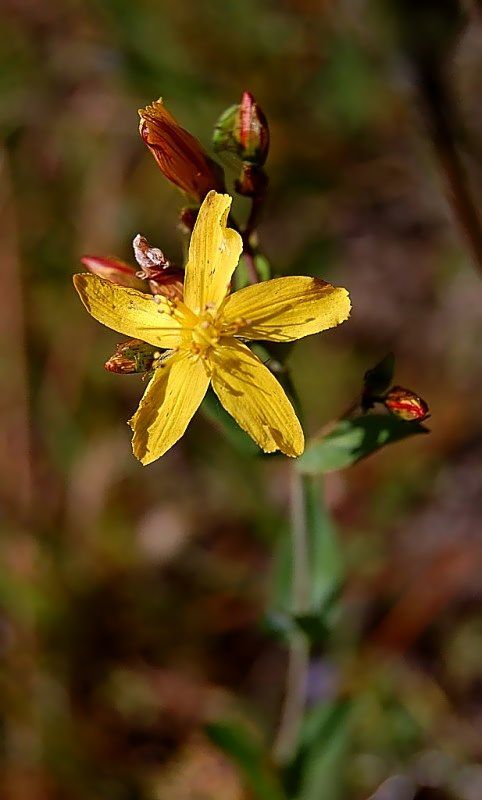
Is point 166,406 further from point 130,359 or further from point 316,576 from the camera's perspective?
point 316,576

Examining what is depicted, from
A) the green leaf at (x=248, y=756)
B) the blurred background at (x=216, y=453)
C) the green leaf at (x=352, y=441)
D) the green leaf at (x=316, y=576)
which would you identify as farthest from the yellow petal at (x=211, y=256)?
the green leaf at (x=248, y=756)

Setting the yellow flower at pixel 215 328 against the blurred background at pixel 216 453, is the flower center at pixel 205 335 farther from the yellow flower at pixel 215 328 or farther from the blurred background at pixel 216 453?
the blurred background at pixel 216 453

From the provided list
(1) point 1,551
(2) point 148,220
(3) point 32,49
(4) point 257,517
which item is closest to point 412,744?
(4) point 257,517

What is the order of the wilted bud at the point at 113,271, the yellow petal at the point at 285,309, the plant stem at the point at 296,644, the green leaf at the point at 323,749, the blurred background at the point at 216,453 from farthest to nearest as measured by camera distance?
the blurred background at the point at 216,453, the green leaf at the point at 323,749, the plant stem at the point at 296,644, the wilted bud at the point at 113,271, the yellow petal at the point at 285,309

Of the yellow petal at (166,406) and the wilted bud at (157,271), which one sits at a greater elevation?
the wilted bud at (157,271)

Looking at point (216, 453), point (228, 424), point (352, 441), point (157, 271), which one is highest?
point (157, 271)

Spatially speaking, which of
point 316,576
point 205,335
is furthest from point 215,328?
point 316,576

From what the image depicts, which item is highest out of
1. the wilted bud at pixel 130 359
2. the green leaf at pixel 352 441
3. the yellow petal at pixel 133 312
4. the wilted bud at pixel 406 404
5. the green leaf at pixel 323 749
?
the yellow petal at pixel 133 312

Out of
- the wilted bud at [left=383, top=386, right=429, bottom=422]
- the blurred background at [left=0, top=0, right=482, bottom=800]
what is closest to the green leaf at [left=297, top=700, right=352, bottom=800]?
the blurred background at [left=0, top=0, right=482, bottom=800]
